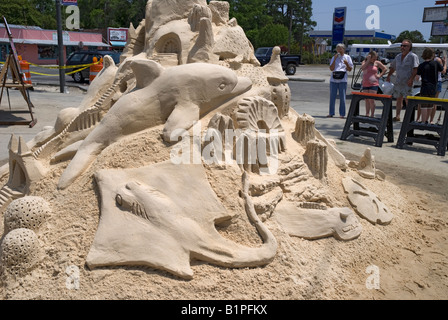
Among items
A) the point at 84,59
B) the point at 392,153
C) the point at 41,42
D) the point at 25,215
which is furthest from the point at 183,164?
the point at 41,42

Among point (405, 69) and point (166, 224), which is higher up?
point (405, 69)

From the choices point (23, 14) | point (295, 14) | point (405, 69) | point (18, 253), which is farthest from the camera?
point (295, 14)

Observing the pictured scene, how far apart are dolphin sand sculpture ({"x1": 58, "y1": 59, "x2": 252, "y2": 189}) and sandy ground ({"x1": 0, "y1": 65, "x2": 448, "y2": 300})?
137 mm

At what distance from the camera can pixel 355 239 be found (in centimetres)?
352

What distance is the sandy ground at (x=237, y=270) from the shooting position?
2713 mm

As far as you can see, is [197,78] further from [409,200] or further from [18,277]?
[409,200]

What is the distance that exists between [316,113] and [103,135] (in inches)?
335

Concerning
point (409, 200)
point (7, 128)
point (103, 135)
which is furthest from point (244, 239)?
point (7, 128)

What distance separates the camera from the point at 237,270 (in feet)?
9.42

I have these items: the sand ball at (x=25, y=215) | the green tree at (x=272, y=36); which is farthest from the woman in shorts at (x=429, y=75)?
the green tree at (x=272, y=36)

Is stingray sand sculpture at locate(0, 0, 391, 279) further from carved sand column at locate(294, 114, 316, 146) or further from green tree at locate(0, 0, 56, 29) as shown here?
green tree at locate(0, 0, 56, 29)

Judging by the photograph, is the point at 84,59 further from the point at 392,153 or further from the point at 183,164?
the point at 183,164

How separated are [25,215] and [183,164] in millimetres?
1264

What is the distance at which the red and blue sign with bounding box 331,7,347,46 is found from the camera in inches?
609
